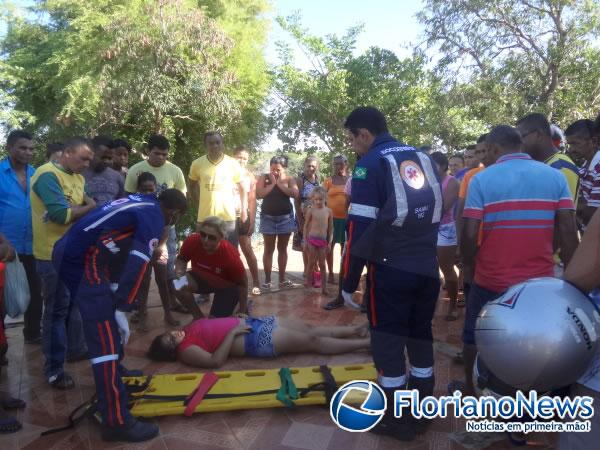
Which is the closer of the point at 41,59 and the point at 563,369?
the point at 563,369

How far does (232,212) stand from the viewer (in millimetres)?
5430

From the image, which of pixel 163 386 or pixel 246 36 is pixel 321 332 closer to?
pixel 163 386

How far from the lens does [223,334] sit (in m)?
3.86

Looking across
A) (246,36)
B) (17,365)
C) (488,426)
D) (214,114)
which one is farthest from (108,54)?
(488,426)

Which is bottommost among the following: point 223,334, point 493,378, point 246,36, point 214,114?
point 223,334

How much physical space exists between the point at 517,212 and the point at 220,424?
88.5 inches

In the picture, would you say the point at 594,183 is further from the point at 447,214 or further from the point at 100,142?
the point at 100,142

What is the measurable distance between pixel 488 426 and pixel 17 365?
144 inches

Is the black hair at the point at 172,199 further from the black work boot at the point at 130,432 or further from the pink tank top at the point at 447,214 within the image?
the pink tank top at the point at 447,214

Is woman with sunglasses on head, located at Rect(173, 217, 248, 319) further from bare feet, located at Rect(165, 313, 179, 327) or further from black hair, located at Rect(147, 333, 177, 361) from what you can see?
black hair, located at Rect(147, 333, 177, 361)

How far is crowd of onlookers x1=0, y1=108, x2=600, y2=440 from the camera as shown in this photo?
2.76 metres

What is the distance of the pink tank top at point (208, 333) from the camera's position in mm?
3809

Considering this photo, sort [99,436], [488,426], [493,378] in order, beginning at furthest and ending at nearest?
[99,436]
[488,426]
[493,378]

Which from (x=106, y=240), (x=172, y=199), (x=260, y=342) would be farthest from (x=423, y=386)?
(x=106, y=240)
